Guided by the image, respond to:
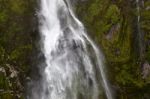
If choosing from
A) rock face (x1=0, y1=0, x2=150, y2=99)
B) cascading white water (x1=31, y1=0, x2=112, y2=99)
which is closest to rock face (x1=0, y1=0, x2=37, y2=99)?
rock face (x1=0, y1=0, x2=150, y2=99)

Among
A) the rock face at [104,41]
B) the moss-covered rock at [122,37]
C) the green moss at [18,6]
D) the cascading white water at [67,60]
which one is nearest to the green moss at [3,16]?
the rock face at [104,41]

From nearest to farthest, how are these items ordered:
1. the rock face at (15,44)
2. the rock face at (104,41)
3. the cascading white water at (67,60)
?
the rock face at (15,44), the rock face at (104,41), the cascading white water at (67,60)

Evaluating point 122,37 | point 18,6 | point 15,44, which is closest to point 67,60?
point 15,44

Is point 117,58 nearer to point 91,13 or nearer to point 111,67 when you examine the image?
point 111,67

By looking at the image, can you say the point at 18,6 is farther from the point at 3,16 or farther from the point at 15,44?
the point at 15,44

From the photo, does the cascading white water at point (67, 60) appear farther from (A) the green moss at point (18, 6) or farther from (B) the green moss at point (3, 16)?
(B) the green moss at point (3, 16)

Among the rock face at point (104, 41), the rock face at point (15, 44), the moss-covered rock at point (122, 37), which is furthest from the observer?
the moss-covered rock at point (122, 37)

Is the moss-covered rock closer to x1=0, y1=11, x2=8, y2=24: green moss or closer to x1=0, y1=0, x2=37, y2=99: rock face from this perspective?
x1=0, y1=0, x2=37, y2=99: rock face
